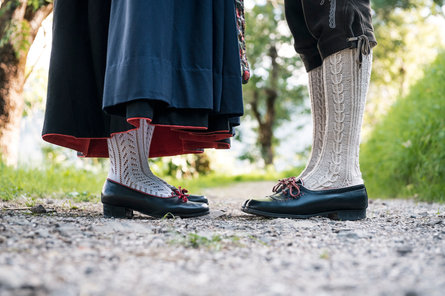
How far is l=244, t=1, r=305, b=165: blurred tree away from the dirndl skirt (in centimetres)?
735

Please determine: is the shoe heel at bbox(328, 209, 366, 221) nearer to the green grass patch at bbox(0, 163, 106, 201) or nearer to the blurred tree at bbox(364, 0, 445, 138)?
the green grass patch at bbox(0, 163, 106, 201)

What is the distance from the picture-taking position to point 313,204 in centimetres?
157

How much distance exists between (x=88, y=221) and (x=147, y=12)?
0.70 m

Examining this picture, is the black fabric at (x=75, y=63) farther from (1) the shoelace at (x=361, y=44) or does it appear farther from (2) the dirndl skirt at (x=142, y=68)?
(1) the shoelace at (x=361, y=44)

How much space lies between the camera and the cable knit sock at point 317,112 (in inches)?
68.9

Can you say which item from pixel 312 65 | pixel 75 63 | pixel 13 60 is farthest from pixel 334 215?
pixel 13 60

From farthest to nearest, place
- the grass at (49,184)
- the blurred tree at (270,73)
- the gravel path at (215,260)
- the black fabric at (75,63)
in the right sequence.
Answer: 1. the blurred tree at (270,73)
2. the grass at (49,184)
3. the black fabric at (75,63)
4. the gravel path at (215,260)

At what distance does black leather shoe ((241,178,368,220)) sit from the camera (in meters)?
1.56

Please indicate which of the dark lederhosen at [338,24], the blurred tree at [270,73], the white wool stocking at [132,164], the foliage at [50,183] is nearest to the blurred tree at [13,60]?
the foliage at [50,183]

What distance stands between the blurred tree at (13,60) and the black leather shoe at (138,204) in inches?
92.4

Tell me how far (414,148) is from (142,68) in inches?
101

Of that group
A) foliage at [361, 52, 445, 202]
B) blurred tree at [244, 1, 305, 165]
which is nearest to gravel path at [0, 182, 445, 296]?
foliage at [361, 52, 445, 202]

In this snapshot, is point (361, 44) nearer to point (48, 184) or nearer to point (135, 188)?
point (135, 188)

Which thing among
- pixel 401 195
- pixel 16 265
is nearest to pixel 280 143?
pixel 401 195
